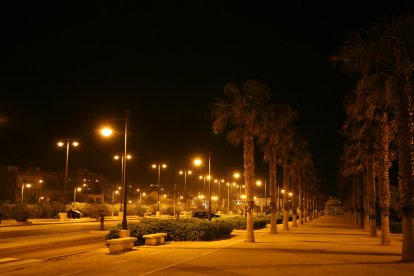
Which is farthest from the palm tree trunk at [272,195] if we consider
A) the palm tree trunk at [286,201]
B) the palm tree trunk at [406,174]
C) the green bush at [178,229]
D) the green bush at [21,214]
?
the green bush at [21,214]

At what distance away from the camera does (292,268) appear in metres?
15.1

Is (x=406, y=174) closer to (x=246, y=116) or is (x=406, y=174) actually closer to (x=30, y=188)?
(x=246, y=116)

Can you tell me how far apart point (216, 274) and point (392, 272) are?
506 centimetres

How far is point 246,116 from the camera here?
2741 centimetres

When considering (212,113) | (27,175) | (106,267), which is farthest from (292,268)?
(27,175)

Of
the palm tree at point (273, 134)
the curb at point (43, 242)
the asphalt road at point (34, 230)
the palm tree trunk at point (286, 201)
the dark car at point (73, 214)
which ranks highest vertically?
the palm tree at point (273, 134)

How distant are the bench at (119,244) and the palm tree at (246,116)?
8246mm

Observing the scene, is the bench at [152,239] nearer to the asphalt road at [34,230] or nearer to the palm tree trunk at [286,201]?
the asphalt road at [34,230]

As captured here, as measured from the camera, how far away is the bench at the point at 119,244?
64.7 feet

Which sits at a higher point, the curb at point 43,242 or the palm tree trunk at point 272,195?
the palm tree trunk at point 272,195

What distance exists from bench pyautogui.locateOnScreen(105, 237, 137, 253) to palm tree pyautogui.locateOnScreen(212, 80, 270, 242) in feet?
27.1

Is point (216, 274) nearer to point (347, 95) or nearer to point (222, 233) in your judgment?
point (347, 95)

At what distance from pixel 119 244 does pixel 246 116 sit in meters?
10.6

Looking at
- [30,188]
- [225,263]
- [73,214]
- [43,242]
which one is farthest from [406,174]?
[30,188]
